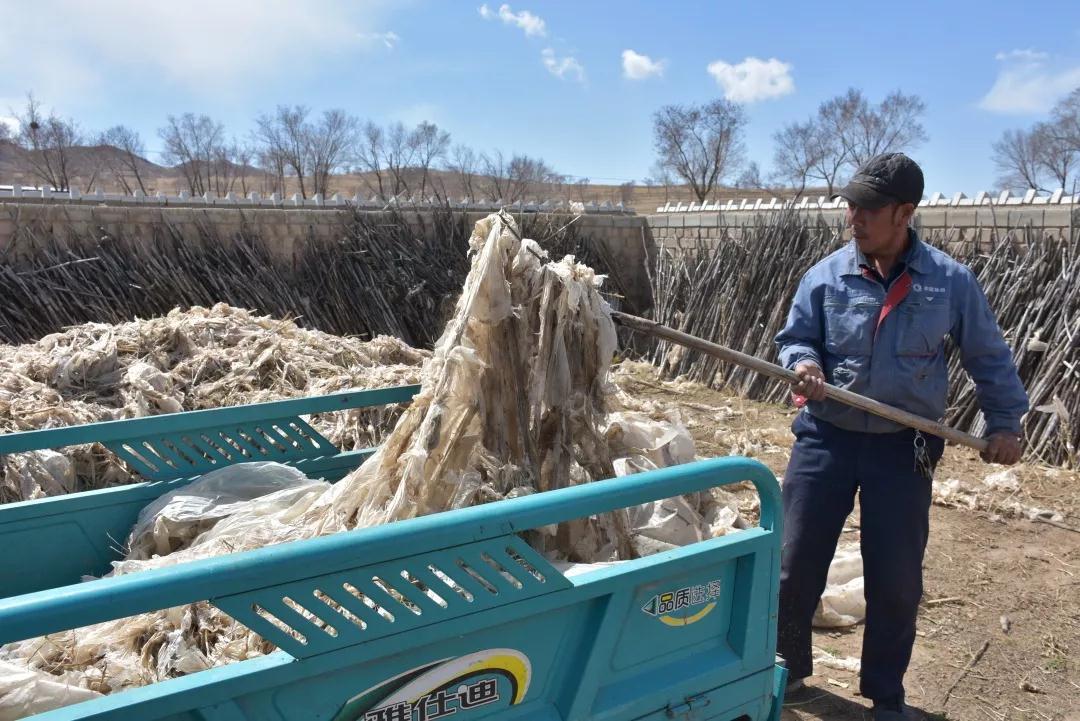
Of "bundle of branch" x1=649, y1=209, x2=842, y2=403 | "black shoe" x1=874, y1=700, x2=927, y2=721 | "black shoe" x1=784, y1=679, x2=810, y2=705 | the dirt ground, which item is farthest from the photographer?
"bundle of branch" x1=649, y1=209, x2=842, y2=403

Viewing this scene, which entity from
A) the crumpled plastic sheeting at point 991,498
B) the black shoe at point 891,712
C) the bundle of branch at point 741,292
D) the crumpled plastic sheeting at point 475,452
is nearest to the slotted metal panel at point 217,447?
the crumpled plastic sheeting at point 475,452

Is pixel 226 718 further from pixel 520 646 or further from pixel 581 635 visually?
pixel 581 635

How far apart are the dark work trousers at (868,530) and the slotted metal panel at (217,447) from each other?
1.90 meters

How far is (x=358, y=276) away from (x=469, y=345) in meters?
7.70

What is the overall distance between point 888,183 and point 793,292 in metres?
6.12

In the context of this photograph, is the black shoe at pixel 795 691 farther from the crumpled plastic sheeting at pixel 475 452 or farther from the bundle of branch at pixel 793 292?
the bundle of branch at pixel 793 292

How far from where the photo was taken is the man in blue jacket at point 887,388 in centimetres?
267

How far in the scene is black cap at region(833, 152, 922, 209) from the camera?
102 inches

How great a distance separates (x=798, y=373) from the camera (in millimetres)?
2625

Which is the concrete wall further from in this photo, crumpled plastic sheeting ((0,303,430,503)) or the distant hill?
the distant hill

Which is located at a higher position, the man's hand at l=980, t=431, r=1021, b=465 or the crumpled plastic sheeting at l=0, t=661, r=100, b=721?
the man's hand at l=980, t=431, r=1021, b=465

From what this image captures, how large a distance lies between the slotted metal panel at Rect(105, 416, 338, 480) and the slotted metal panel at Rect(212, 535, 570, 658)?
4.65 ft

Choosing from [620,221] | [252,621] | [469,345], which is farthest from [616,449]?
[620,221]

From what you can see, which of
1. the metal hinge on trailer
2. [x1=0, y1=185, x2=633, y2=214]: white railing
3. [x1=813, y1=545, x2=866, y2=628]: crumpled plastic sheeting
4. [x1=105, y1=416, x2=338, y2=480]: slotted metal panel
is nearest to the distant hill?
[x1=0, y1=185, x2=633, y2=214]: white railing
